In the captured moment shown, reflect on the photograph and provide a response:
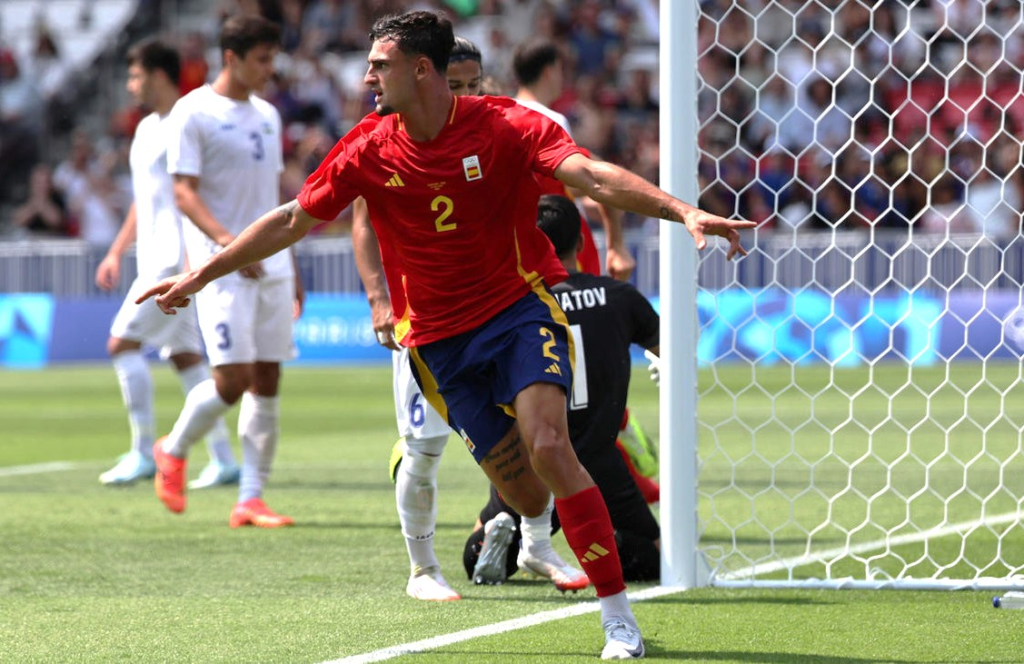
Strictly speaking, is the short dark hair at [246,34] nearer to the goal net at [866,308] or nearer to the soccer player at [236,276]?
the soccer player at [236,276]

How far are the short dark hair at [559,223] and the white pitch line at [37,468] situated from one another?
209 inches

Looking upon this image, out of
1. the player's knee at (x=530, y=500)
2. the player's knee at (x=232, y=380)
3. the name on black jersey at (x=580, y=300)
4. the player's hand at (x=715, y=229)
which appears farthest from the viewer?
the player's knee at (x=232, y=380)

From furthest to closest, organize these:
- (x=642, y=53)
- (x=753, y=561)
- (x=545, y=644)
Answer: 1. (x=642, y=53)
2. (x=753, y=561)
3. (x=545, y=644)

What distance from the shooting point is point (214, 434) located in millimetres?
9867

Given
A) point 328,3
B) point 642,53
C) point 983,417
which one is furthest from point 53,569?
point 328,3

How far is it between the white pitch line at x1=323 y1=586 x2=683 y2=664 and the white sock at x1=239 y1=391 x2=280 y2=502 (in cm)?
271

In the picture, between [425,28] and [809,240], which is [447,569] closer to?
[425,28]

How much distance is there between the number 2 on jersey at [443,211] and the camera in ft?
16.3

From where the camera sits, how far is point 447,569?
6641 millimetres

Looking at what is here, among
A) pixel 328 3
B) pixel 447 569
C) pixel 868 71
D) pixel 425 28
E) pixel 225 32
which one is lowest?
pixel 447 569

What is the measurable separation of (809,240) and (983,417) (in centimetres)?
697

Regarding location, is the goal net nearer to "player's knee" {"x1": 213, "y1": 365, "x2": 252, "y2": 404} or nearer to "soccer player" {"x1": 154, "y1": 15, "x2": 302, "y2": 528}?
"soccer player" {"x1": 154, "y1": 15, "x2": 302, "y2": 528}

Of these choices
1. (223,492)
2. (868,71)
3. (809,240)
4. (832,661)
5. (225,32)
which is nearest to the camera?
(832,661)

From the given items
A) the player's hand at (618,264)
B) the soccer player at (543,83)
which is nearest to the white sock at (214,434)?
the soccer player at (543,83)
